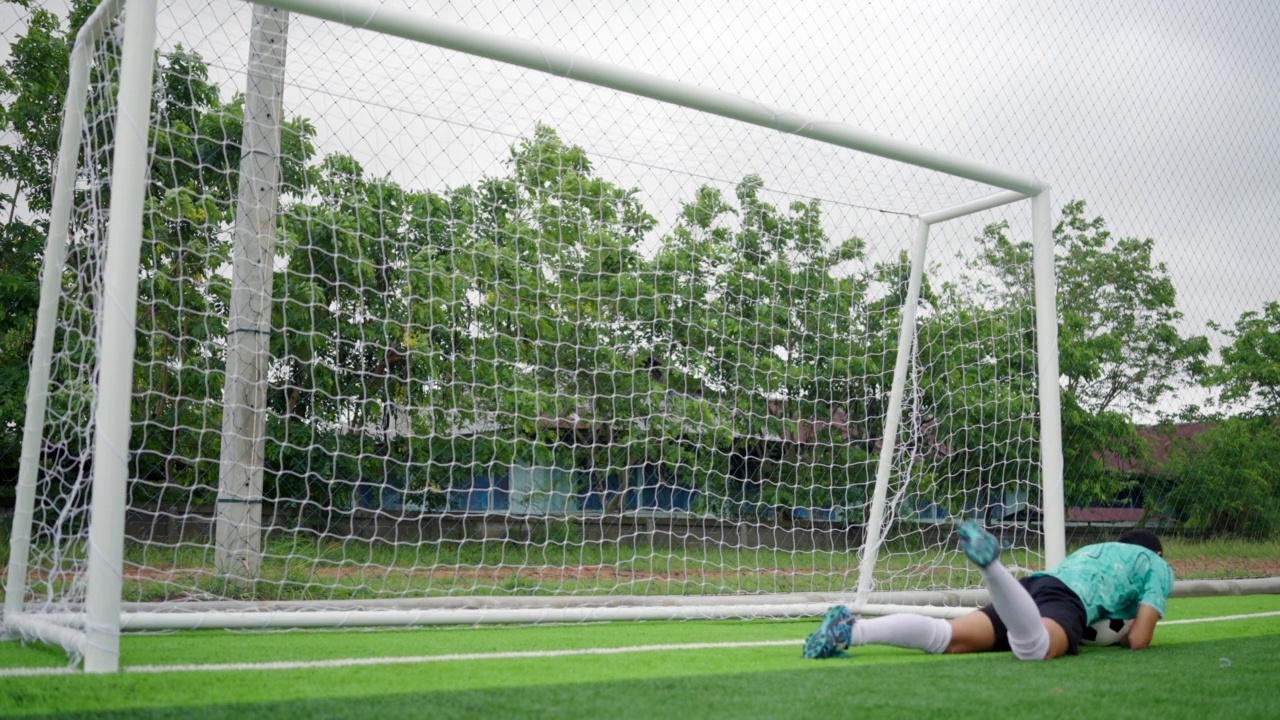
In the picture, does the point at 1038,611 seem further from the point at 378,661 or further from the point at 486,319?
the point at 486,319

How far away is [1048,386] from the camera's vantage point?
266 inches

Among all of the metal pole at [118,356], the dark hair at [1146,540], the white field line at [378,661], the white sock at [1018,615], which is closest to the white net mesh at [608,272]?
the metal pole at [118,356]

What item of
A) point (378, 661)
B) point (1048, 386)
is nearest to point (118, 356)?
point (378, 661)

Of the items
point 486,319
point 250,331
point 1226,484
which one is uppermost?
point 486,319

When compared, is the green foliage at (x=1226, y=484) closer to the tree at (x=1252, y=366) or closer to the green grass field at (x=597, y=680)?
the tree at (x=1252, y=366)

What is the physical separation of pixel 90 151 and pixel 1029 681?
4.56 meters

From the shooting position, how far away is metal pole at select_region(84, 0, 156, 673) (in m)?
3.61

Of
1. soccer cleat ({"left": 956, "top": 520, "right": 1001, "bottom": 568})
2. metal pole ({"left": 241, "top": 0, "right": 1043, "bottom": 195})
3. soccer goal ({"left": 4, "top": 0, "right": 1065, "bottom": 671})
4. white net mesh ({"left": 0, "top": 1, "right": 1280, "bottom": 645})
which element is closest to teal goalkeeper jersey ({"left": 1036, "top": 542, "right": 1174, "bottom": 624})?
soccer cleat ({"left": 956, "top": 520, "right": 1001, "bottom": 568})

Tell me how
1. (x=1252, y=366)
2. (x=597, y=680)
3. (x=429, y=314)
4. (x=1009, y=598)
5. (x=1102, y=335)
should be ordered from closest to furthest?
(x=597, y=680) < (x=1009, y=598) < (x=429, y=314) < (x=1252, y=366) < (x=1102, y=335)

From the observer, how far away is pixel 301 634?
497cm

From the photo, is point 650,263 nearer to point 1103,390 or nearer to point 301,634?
point 301,634

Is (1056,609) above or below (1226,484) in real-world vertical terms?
below

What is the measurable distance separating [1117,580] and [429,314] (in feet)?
16.0

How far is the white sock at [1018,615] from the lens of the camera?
386cm
